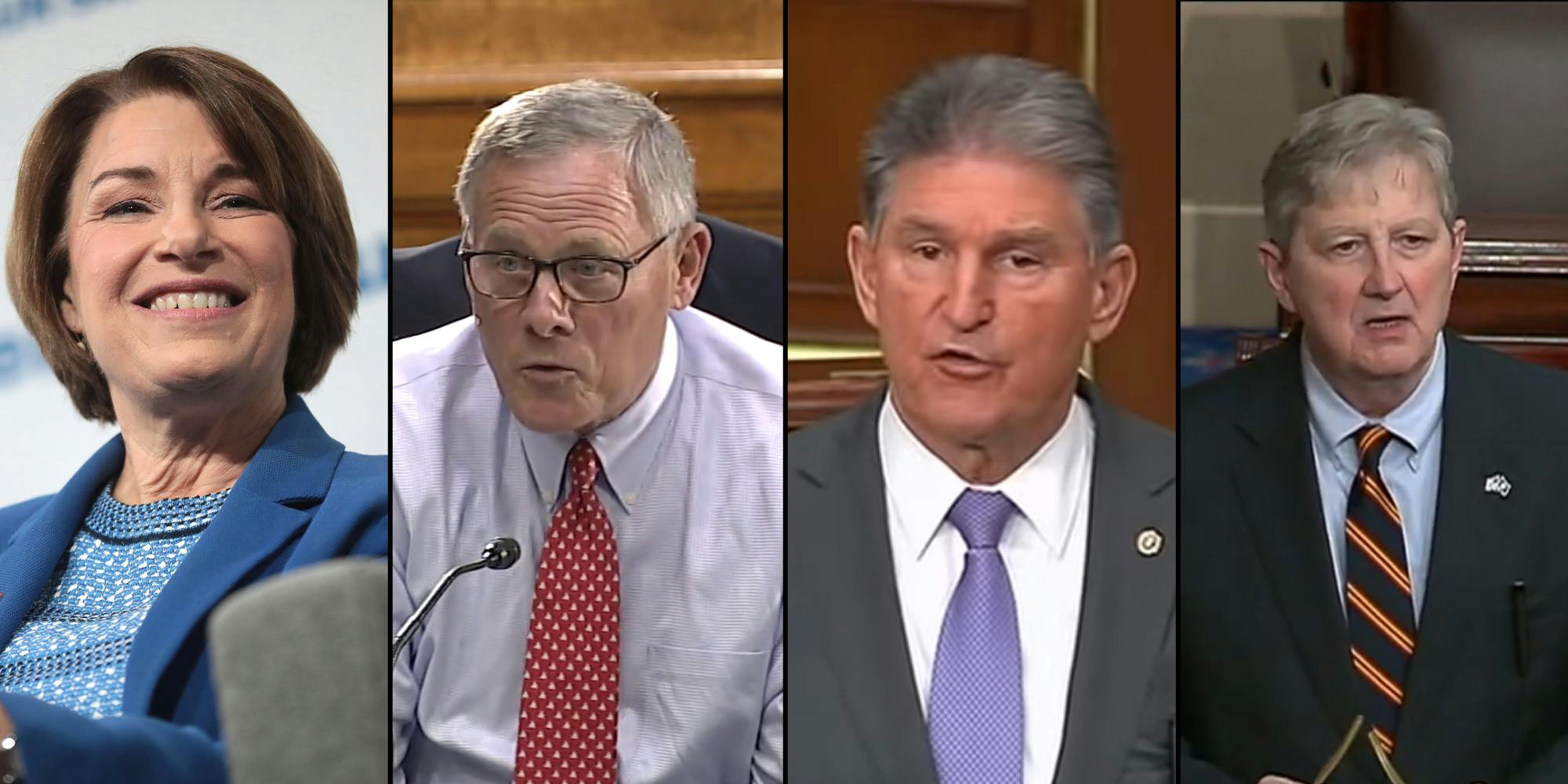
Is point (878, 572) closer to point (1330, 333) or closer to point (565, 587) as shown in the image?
point (565, 587)

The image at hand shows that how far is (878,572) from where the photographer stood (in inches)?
123

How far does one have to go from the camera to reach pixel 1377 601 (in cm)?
316

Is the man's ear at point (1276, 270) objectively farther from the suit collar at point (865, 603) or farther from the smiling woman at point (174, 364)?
the smiling woman at point (174, 364)

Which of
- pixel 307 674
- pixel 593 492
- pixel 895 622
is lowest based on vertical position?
pixel 307 674

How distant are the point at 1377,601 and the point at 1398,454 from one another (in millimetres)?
278

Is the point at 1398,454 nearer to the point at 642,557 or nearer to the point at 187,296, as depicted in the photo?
the point at 642,557

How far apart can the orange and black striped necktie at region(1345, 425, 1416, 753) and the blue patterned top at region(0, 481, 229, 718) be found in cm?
213

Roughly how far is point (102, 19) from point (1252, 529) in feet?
7.87

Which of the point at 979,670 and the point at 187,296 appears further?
the point at 187,296

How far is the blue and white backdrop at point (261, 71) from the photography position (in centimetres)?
325

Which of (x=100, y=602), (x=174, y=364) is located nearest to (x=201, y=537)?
(x=100, y=602)

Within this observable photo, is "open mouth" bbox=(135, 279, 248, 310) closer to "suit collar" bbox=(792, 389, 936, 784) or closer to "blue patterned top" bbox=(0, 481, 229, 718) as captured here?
"blue patterned top" bbox=(0, 481, 229, 718)

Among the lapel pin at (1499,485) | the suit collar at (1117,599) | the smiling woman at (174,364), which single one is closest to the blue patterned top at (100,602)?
the smiling woman at (174,364)

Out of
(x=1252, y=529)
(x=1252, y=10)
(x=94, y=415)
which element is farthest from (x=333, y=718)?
(x=1252, y=10)
